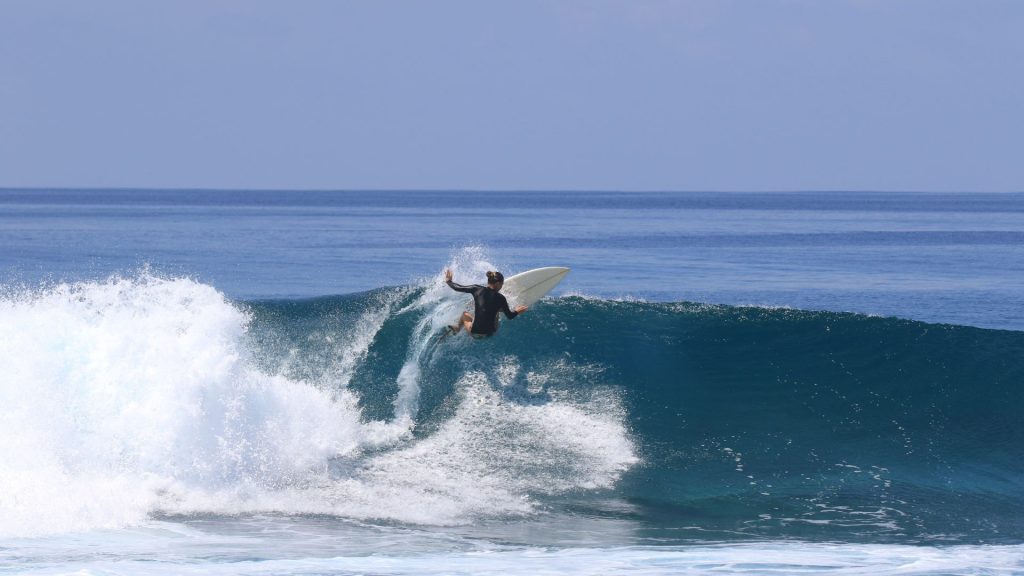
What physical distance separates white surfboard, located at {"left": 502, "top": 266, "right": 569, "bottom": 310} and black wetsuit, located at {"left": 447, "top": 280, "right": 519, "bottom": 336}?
131 centimetres

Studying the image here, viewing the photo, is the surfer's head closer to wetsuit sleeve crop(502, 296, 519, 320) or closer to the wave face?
wetsuit sleeve crop(502, 296, 519, 320)

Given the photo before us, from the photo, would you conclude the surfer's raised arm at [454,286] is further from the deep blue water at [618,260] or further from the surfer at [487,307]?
the deep blue water at [618,260]

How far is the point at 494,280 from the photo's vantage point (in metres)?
13.3

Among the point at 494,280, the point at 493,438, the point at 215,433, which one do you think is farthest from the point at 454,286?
the point at 215,433

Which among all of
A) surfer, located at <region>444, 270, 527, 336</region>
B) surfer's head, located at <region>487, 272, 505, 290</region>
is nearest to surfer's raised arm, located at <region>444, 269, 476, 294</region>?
surfer, located at <region>444, 270, 527, 336</region>

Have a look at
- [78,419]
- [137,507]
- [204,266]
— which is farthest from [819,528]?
[204,266]

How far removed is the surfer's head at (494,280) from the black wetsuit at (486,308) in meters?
0.06

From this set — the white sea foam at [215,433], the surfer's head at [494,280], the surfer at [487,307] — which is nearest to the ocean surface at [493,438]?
the white sea foam at [215,433]

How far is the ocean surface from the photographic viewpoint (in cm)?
960

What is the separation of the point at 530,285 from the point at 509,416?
2.42 metres

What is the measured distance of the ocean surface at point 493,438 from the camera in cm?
960

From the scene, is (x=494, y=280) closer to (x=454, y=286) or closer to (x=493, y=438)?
(x=454, y=286)

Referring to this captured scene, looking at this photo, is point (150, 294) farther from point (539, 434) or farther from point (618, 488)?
point (618, 488)

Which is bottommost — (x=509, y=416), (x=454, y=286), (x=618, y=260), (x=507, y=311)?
(x=509, y=416)
